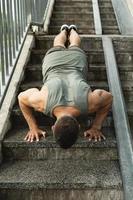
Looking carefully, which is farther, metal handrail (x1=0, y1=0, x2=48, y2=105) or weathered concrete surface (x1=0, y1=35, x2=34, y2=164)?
metal handrail (x1=0, y1=0, x2=48, y2=105)

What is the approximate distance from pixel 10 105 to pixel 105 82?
141 centimetres

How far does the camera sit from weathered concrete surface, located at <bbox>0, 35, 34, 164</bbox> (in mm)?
4254

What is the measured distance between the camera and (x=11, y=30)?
5.19m

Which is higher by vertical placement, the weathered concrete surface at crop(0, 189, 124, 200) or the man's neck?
the man's neck

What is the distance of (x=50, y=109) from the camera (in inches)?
154

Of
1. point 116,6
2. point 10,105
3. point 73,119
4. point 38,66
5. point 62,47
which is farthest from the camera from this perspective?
point 116,6

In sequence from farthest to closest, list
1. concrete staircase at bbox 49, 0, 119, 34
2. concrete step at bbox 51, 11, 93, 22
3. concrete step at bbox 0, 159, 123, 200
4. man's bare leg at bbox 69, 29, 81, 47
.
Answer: concrete step at bbox 51, 11, 93, 22
concrete staircase at bbox 49, 0, 119, 34
man's bare leg at bbox 69, 29, 81, 47
concrete step at bbox 0, 159, 123, 200

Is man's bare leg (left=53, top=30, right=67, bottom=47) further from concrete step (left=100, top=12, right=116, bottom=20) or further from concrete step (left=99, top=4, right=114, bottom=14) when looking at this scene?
concrete step (left=99, top=4, right=114, bottom=14)

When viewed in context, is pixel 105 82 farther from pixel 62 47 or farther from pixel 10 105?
pixel 10 105

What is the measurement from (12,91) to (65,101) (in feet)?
3.41

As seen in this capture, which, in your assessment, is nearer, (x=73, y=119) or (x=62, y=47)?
(x=73, y=119)

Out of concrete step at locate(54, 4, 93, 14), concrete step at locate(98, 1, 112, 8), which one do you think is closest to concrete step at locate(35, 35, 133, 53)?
concrete step at locate(54, 4, 93, 14)

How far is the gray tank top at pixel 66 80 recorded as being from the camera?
3.89 m

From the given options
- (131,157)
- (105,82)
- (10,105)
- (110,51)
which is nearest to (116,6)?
(110,51)
